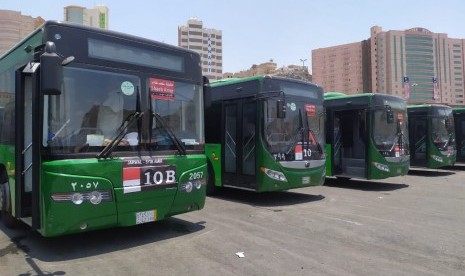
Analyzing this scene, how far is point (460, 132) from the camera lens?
65.3 feet

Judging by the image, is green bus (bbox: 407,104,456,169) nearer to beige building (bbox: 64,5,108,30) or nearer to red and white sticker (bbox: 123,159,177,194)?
red and white sticker (bbox: 123,159,177,194)

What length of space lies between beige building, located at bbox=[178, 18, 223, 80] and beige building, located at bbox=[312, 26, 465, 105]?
149 feet

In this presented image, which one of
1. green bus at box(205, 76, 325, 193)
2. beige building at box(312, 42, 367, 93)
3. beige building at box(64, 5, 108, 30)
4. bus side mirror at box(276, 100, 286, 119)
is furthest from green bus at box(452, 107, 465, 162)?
beige building at box(312, 42, 367, 93)

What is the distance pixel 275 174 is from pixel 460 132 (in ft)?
46.7

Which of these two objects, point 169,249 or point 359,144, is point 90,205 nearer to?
point 169,249


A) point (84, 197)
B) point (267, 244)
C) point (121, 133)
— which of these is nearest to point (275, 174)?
point (267, 244)

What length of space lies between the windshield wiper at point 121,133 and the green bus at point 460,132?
18.3 m

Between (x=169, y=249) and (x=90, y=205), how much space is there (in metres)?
1.34

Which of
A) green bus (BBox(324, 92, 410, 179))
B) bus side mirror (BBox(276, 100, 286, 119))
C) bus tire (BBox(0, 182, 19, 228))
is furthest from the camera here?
green bus (BBox(324, 92, 410, 179))

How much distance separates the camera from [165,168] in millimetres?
6430

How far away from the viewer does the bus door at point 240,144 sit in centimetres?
1011

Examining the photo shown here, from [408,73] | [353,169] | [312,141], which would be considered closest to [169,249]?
[312,141]

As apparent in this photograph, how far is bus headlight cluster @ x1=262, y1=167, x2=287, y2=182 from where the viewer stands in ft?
31.8

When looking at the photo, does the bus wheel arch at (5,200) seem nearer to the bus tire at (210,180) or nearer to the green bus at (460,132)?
the bus tire at (210,180)
